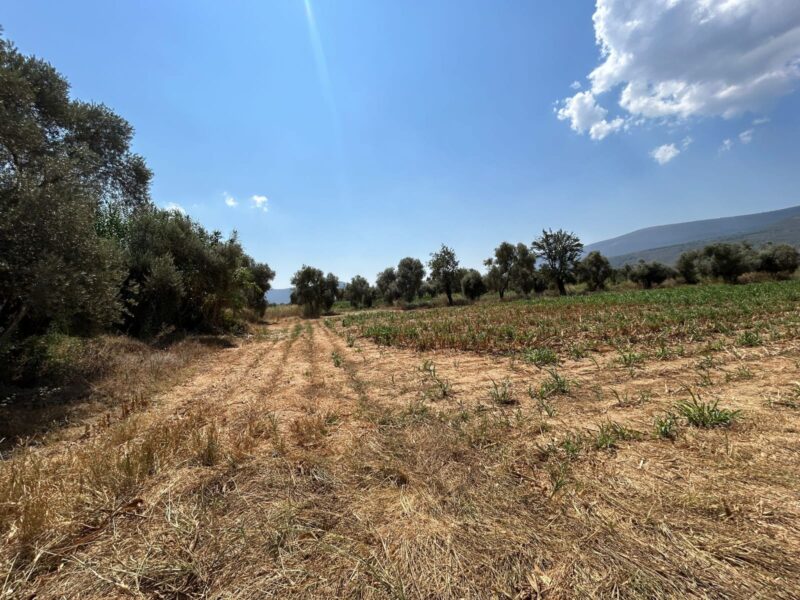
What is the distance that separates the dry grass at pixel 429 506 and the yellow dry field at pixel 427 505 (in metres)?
0.02

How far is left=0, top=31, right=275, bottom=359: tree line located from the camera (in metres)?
7.49

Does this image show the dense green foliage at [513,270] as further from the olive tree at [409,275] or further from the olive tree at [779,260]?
the olive tree at [779,260]

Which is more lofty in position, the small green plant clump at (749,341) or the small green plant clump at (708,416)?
the small green plant clump at (708,416)

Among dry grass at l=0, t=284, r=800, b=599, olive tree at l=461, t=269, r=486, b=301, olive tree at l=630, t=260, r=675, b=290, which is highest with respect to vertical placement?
olive tree at l=461, t=269, r=486, b=301

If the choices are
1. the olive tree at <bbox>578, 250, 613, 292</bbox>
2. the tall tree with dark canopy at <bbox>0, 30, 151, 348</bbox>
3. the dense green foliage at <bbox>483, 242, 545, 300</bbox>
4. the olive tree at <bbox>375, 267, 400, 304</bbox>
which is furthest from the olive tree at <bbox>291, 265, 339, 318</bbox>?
the olive tree at <bbox>578, 250, 613, 292</bbox>

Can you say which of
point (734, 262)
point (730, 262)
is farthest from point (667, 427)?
point (734, 262)

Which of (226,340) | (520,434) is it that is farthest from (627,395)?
(226,340)

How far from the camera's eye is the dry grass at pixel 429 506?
6.87 ft

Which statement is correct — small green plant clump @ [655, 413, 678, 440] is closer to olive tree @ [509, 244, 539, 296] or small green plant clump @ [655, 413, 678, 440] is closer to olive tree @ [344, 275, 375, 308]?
olive tree @ [509, 244, 539, 296]

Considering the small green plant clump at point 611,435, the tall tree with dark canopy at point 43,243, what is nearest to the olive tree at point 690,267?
the small green plant clump at point 611,435

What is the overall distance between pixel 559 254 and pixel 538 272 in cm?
457

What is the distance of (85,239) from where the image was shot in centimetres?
845

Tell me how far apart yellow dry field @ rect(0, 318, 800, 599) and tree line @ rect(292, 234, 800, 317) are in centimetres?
4480

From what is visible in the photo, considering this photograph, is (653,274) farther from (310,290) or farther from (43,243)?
(43,243)
